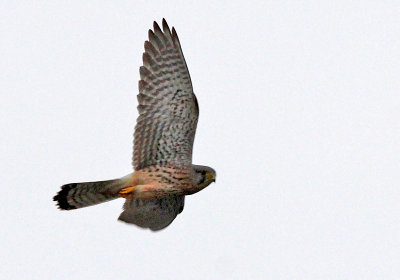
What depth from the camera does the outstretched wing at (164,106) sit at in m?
19.1

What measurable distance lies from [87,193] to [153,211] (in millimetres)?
1006

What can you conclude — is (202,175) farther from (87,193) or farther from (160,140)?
(87,193)

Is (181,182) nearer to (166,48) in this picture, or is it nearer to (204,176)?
(204,176)

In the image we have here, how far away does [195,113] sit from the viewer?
19047 mm

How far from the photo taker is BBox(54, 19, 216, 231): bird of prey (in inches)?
750

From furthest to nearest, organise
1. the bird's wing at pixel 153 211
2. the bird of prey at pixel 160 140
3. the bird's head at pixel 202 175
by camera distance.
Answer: the bird's wing at pixel 153 211
the bird's head at pixel 202 175
the bird of prey at pixel 160 140

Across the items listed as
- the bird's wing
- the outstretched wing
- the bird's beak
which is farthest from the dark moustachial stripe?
the bird's beak

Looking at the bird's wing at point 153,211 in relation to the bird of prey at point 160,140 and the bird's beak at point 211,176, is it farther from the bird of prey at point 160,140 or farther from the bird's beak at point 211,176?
the bird's beak at point 211,176

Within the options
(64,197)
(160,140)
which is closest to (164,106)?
(160,140)

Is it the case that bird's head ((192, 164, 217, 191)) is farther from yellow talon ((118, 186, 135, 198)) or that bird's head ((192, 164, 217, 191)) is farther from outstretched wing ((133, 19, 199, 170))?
yellow talon ((118, 186, 135, 198))

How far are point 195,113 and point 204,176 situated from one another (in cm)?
87

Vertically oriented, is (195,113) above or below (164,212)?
above

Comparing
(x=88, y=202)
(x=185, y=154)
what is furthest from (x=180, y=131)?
(x=88, y=202)

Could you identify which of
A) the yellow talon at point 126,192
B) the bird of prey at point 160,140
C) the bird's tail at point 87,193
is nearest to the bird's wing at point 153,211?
the bird of prey at point 160,140
